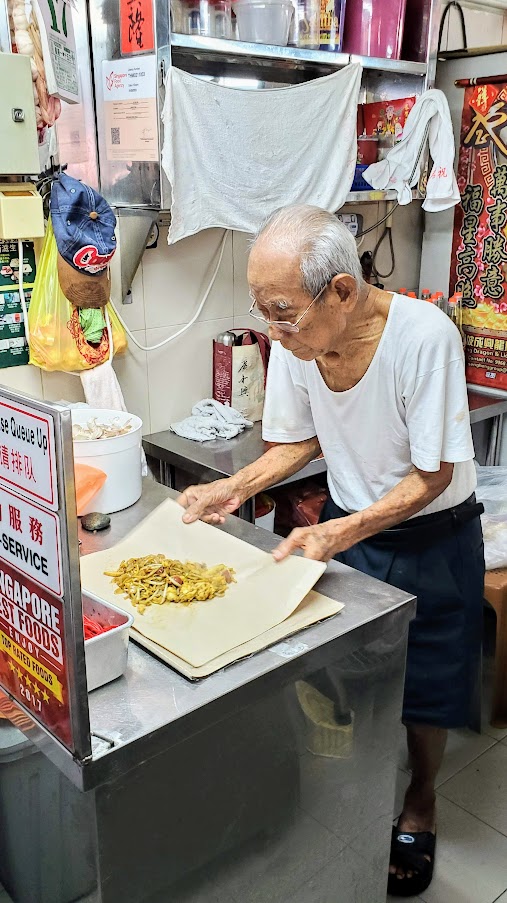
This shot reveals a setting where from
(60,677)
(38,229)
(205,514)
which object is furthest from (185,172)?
(60,677)

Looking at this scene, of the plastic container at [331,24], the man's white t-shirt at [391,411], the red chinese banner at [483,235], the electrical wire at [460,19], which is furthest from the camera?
the electrical wire at [460,19]

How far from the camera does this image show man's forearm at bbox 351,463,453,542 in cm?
156

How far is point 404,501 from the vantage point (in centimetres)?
158

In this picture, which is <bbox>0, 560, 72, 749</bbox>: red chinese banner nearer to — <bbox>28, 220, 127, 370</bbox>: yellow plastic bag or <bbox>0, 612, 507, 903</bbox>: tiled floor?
<bbox>0, 612, 507, 903</bbox>: tiled floor

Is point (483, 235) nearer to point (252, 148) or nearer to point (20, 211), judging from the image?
point (252, 148)

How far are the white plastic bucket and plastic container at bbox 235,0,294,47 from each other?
121 centimetres

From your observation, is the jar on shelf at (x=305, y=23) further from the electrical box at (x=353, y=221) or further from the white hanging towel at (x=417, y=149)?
the electrical box at (x=353, y=221)

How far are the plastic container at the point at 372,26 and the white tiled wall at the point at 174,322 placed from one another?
2.38ft

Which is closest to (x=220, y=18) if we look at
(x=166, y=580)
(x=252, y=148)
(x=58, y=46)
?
(x=252, y=148)

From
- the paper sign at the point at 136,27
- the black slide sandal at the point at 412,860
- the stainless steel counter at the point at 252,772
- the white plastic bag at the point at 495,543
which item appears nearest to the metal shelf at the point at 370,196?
the paper sign at the point at 136,27

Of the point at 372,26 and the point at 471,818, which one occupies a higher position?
the point at 372,26

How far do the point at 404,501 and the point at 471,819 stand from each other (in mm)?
1089

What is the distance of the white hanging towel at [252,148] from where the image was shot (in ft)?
7.01

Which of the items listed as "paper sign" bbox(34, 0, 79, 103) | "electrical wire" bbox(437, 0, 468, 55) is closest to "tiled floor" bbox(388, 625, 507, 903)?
"paper sign" bbox(34, 0, 79, 103)
